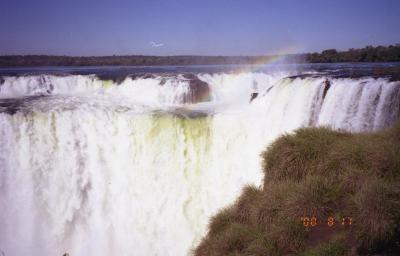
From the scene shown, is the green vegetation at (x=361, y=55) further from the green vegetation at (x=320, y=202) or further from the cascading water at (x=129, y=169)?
the green vegetation at (x=320, y=202)

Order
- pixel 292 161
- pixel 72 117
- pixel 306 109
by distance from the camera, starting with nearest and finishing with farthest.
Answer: pixel 292 161
pixel 306 109
pixel 72 117

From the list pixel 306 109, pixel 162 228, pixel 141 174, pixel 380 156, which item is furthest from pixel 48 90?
pixel 380 156

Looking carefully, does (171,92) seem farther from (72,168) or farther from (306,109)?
(306,109)

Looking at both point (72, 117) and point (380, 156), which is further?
point (72, 117)
